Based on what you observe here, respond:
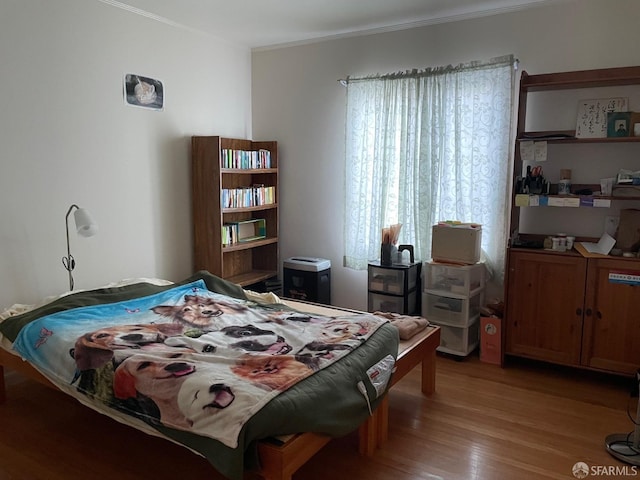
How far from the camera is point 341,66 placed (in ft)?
14.3

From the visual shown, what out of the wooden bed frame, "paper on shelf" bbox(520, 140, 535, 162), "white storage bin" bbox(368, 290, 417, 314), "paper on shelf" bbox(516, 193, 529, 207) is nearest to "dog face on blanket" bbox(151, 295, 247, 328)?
the wooden bed frame

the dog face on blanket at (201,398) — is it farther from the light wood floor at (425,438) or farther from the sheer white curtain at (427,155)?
the sheer white curtain at (427,155)

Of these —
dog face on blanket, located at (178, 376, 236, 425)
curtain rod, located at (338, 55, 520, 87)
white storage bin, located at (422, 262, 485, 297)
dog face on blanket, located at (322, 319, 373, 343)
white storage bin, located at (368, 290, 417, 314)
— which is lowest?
white storage bin, located at (368, 290, 417, 314)

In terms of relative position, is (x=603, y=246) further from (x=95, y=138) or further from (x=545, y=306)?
(x=95, y=138)

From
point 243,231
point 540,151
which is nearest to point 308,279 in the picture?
point 243,231

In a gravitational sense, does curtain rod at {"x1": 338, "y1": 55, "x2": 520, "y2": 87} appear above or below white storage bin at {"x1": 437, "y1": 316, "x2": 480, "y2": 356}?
above

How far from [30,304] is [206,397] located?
1944 millimetres

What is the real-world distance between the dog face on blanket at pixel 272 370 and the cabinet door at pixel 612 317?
2073mm

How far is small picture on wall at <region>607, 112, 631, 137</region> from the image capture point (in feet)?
10.6

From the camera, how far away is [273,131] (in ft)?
15.8

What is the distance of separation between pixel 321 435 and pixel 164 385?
0.68 m

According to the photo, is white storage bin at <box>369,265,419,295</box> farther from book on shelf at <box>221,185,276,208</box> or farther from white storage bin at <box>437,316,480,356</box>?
book on shelf at <box>221,185,276,208</box>

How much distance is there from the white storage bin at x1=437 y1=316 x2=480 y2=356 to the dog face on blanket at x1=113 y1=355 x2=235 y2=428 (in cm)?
218

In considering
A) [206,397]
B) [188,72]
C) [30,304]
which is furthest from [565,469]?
[188,72]
